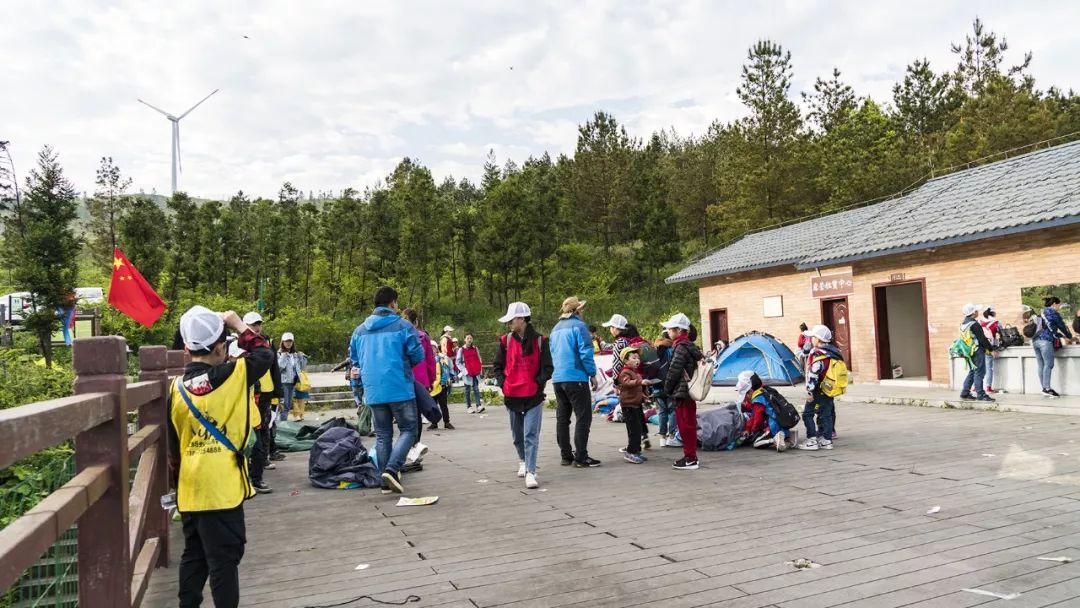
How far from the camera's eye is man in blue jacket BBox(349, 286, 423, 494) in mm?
6789

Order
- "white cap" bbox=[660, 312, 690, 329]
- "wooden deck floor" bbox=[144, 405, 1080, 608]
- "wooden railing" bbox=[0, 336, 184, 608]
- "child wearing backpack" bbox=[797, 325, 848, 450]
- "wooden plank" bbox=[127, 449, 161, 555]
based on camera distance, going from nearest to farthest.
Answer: "wooden railing" bbox=[0, 336, 184, 608]
"wooden plank" bbox=[127, 449, 161, 555]
"wooden deck floor" bbox=[144, 405, 1080, 608]
"white cap" bbox=[660, 312, 690, 329]
"child wearing backpack" bbox=[797, 325, 848, 450]

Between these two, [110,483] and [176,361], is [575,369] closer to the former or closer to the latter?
[176,361]

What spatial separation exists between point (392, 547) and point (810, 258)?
55.8ft

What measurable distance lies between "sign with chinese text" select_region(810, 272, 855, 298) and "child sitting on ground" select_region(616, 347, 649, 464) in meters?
12.2

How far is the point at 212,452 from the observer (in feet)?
11.5

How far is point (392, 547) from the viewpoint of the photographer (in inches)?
200

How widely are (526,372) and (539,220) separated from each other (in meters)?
31.5

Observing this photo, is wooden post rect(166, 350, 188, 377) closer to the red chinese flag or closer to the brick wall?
the red chinese flag

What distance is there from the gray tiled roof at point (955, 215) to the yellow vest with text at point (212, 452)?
14.2 metres

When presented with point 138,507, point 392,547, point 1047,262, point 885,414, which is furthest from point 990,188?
point 138,507

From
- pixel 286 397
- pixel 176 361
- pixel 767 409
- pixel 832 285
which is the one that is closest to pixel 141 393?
pixel 176 361

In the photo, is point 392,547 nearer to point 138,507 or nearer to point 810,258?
point 138,507

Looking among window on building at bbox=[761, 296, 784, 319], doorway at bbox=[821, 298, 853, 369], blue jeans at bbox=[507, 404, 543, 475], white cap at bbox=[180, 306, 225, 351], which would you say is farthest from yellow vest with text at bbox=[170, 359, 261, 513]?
window on building at bbox=[761, 296, 784, 319]

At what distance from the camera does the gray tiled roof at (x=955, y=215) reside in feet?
46.5
